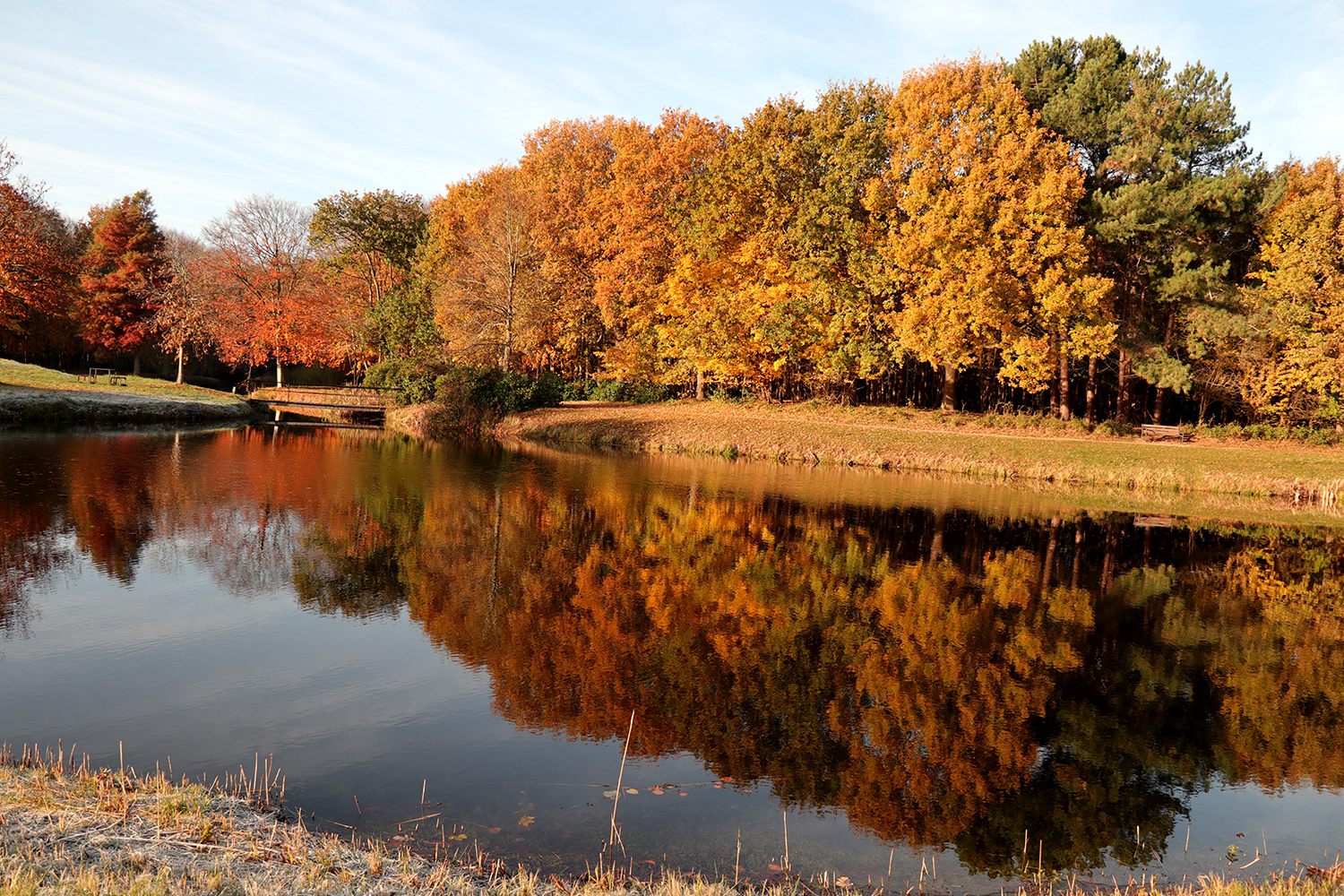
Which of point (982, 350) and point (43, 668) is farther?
point (982, 350)

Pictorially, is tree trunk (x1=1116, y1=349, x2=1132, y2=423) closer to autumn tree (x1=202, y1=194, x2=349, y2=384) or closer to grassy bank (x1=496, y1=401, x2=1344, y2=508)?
grassy bank (x1=496, y1=401, x2=1344, y2=508)

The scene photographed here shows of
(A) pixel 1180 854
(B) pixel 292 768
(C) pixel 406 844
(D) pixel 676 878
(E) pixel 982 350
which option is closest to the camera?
(D) pixel 676 878

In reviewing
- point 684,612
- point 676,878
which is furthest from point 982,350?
point 676,878

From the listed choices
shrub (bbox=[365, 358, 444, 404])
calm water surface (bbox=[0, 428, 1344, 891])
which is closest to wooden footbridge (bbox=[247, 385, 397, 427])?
shrub (bbox=[365, 358, 444, 404])

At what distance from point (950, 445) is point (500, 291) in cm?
2556

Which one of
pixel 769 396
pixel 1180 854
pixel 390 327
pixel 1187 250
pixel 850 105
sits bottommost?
pixel 1180 854

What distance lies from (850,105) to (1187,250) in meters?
16.1

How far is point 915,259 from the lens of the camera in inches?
1373

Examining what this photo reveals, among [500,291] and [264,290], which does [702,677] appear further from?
[264,290]

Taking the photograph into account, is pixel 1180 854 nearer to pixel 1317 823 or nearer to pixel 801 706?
pixel 1317 823

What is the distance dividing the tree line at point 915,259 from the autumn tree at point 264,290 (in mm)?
1515

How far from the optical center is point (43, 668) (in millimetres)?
8008

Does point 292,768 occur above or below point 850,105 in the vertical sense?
below

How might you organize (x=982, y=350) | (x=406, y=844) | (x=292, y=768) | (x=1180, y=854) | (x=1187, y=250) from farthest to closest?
(x=982, y=350) → (x=1187, y=250) → (x=292, y=768) → (x=1180, y=854) → (x=406, y=844)
